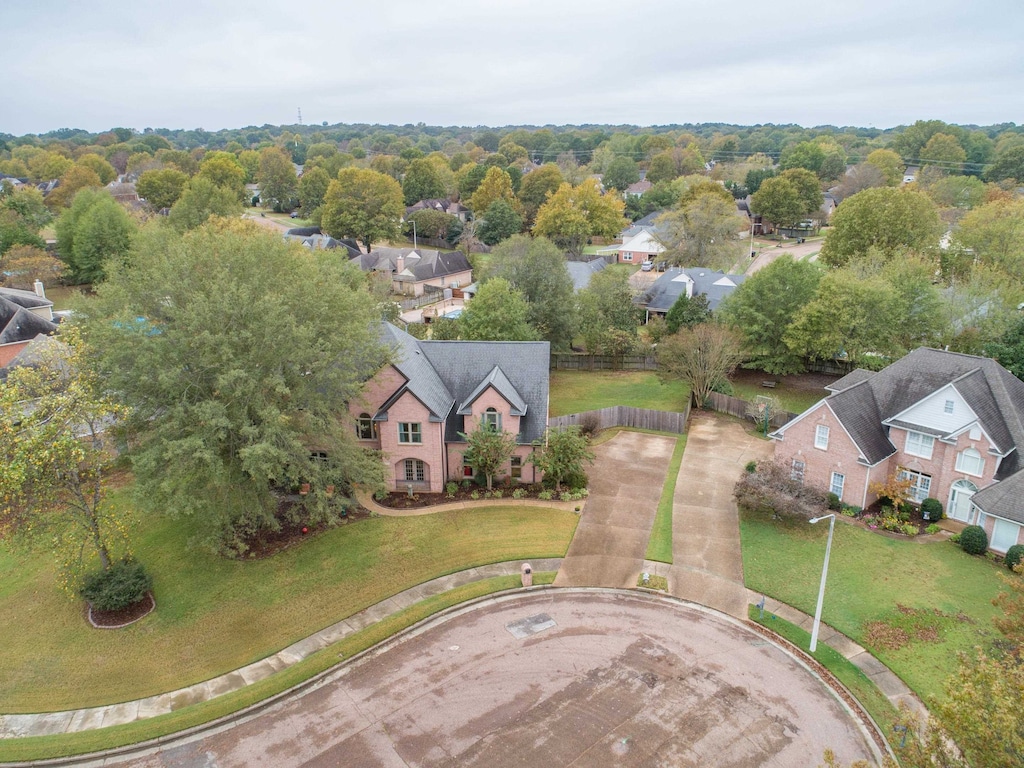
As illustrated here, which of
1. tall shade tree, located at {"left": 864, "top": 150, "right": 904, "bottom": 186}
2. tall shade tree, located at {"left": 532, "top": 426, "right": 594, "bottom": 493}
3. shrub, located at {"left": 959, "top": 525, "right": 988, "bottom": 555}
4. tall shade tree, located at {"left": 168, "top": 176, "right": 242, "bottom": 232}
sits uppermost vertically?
tall shade tree, located at {"left": 864, "top": 150, "right": 904, "bottom": 186}

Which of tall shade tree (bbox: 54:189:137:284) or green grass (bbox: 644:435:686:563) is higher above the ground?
tall shade tree (bbox: 54:189:137:284)

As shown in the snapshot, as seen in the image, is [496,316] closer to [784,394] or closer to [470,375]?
[470,375]

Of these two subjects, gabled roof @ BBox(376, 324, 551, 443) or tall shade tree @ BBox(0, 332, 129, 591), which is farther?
gabled roof @ BBox(376, 324, 551, 443)

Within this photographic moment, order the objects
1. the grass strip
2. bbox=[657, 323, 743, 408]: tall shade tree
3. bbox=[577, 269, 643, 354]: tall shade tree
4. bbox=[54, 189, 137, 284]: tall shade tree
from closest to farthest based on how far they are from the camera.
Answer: the grass strip < bbox=[657, 323, 743, 408]: tall shade tree < bbox=[577, 269, 643, 354]: tall shade tree < bbox=[54, 189, 137, 284]: tall shade tree

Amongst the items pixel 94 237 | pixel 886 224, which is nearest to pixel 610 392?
pixel 886 224

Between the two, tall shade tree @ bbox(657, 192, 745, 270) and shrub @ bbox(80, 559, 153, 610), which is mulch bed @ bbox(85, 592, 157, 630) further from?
tall shade tree @ bbox(657, 192, 745, 270)

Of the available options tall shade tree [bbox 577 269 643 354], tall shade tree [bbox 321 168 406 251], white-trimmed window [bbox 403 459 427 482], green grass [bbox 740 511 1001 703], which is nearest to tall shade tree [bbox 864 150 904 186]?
tall shade tree [bbox 321 168 406 251]

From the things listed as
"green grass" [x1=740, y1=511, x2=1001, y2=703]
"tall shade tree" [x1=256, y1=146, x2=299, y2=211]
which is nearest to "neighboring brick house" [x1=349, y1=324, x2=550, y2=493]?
"green grass" [x1=740, y1=511, x2=1001, y2=703]

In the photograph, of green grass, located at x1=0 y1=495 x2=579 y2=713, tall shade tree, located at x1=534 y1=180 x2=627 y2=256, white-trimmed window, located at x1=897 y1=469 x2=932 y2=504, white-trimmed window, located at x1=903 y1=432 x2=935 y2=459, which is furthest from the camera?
tall shade tree, located at x1=534 y1=180 x2=627 y2=256
